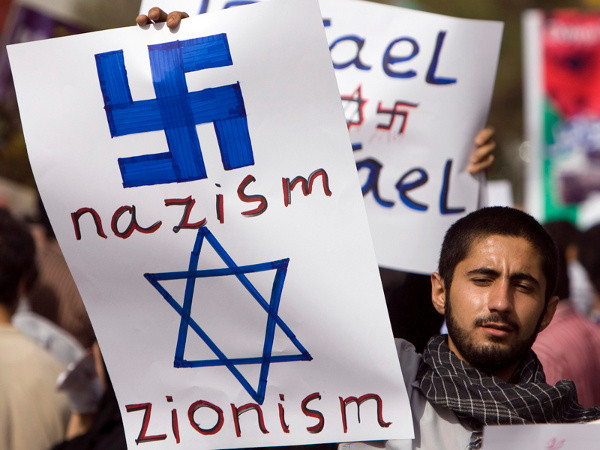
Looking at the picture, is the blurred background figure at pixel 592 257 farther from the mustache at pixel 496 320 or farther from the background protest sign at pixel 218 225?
the background protest sign at pixel 218 225

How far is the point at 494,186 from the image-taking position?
4559mm

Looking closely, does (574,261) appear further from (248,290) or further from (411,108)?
(248,290)

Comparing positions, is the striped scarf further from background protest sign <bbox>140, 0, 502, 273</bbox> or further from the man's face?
background protest sign <bbox>140, 0, 502, 273</bbox>

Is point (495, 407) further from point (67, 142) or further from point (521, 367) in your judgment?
point (67, 142)

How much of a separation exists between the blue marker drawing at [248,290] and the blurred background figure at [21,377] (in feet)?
3.57

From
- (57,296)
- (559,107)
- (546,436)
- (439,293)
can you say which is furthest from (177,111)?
(559,107)

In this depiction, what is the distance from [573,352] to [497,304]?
1.37 meters

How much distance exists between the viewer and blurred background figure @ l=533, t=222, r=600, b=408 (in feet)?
11.0

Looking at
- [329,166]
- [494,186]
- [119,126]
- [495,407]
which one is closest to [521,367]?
[495,407]

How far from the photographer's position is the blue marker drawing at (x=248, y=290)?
236cm

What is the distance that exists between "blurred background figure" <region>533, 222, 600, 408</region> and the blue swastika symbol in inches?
58.5

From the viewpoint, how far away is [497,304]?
7.30ft

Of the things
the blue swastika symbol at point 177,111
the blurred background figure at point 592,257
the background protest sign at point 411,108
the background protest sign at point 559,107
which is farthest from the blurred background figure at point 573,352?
the background protest sign at point 559,107

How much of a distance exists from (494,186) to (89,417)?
2.16 metres
